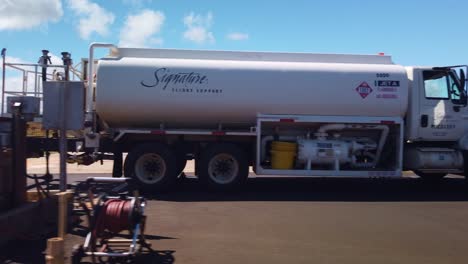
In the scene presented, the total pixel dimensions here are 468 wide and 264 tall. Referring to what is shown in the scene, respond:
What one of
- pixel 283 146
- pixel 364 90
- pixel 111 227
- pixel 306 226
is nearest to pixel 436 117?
pixel 364 90

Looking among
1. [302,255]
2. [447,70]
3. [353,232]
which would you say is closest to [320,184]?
[447,70]

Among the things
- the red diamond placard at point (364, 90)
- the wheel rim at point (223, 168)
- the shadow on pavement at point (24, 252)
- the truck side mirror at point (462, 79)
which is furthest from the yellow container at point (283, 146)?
the shadow on pavement at point (24, 252)

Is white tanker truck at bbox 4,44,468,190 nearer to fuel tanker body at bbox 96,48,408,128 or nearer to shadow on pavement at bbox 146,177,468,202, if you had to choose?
fuel tanker body at bbox 96,48,408,128

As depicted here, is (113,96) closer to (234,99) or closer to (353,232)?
(234,99)

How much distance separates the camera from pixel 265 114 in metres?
12.1

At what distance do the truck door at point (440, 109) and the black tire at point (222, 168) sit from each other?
15.1ft

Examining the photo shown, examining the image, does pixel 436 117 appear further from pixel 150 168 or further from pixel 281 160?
pixel 150 168

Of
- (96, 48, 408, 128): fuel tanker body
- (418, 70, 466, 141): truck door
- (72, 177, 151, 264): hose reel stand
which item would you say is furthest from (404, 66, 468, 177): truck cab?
(72, 177, 151, 264): hose reel stand

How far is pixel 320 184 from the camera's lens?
1395 centimetres

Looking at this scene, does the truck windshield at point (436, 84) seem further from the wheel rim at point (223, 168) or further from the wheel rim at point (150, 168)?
the wheel rim at point (150, 168)

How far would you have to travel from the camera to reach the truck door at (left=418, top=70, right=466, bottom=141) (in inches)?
493

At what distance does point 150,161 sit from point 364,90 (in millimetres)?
5431

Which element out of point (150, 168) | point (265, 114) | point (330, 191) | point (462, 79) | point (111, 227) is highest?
point (462, 79)

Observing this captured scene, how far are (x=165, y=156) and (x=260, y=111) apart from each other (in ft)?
8.22
